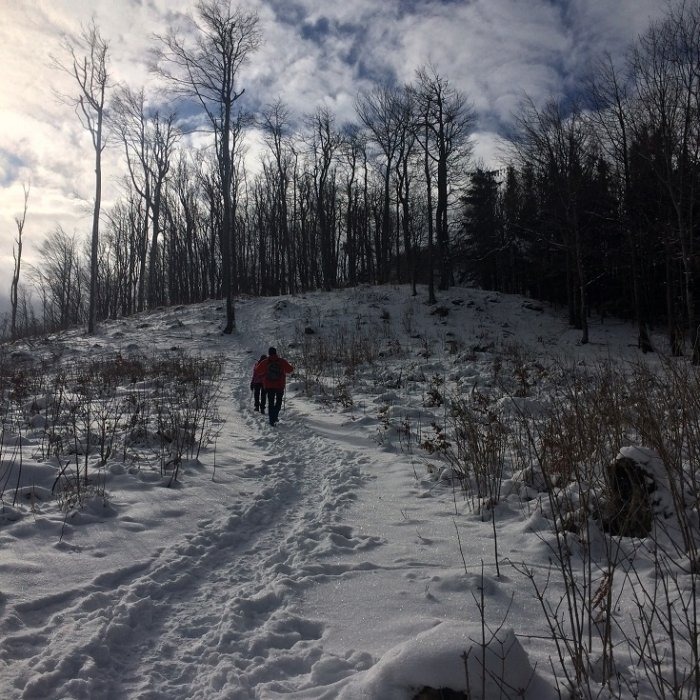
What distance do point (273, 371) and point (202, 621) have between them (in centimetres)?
681

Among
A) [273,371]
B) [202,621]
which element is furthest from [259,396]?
[202,621]

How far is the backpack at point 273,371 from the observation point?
9344mm

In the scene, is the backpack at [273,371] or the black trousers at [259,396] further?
the black trousers at [259,396]

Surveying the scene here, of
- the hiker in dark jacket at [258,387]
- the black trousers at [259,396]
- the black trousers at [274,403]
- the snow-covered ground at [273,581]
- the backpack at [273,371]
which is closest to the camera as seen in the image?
the snow-covered ground at [273,581]

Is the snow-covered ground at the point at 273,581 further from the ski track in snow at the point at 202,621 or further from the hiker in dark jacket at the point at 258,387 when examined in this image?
the hiker in dark jacket at the point at 258,387

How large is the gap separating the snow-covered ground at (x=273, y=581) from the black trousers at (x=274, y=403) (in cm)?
138

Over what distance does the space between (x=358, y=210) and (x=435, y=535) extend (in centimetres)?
3512

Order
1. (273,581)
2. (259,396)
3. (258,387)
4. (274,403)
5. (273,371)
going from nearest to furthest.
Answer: (273,581) < (274,403) < (273,371) < (258,387) < (259,396)

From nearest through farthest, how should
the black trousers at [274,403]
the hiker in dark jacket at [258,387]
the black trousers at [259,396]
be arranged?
the black trousers at [274,403] < the hiker in dark jacket at [258,387] < the black trousers at [259,396]

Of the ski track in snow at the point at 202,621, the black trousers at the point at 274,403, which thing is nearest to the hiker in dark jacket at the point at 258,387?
the black trousers at the point at 274,403

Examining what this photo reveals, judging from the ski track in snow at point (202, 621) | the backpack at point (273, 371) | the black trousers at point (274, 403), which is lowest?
the ski track in snow at point (202, 621)

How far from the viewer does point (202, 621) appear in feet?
9.11

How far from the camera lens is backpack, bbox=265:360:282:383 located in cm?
934

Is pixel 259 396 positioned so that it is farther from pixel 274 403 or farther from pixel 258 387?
pixel 274 403
